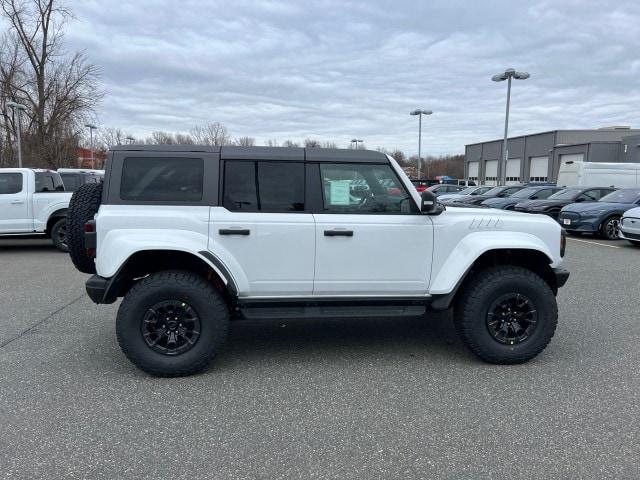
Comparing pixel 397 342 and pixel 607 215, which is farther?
pixel 607 215

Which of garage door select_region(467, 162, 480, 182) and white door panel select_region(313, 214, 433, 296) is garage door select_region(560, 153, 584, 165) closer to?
garage door select_region(467, 162, 480, 182)

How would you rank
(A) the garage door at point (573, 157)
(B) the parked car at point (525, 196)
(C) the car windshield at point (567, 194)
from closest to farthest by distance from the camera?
1. (C) the car windshield at point (567, 194)
2. (B) the parked car at point (525, 196)
3. (A) the garage door at point (573, 157)

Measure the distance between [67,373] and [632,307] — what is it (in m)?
6.43

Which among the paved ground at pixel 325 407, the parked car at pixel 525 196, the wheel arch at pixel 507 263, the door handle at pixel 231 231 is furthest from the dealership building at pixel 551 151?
the door handle at pixel 231 231

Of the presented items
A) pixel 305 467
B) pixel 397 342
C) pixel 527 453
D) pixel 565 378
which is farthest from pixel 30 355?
pixel 565 378

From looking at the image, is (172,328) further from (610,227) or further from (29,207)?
(610,227)

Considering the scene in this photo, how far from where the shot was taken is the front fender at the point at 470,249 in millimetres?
4191

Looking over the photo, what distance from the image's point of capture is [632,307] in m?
6.29

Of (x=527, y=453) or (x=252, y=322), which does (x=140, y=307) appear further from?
(x=527, y=453)

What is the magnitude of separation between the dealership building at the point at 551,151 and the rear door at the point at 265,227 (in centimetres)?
4360

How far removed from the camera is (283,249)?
13.4ft

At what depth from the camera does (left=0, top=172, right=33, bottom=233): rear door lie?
10.6m

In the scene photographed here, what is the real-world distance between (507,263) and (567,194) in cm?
1439

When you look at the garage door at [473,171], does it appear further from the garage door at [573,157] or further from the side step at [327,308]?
the side step at [327,308]
